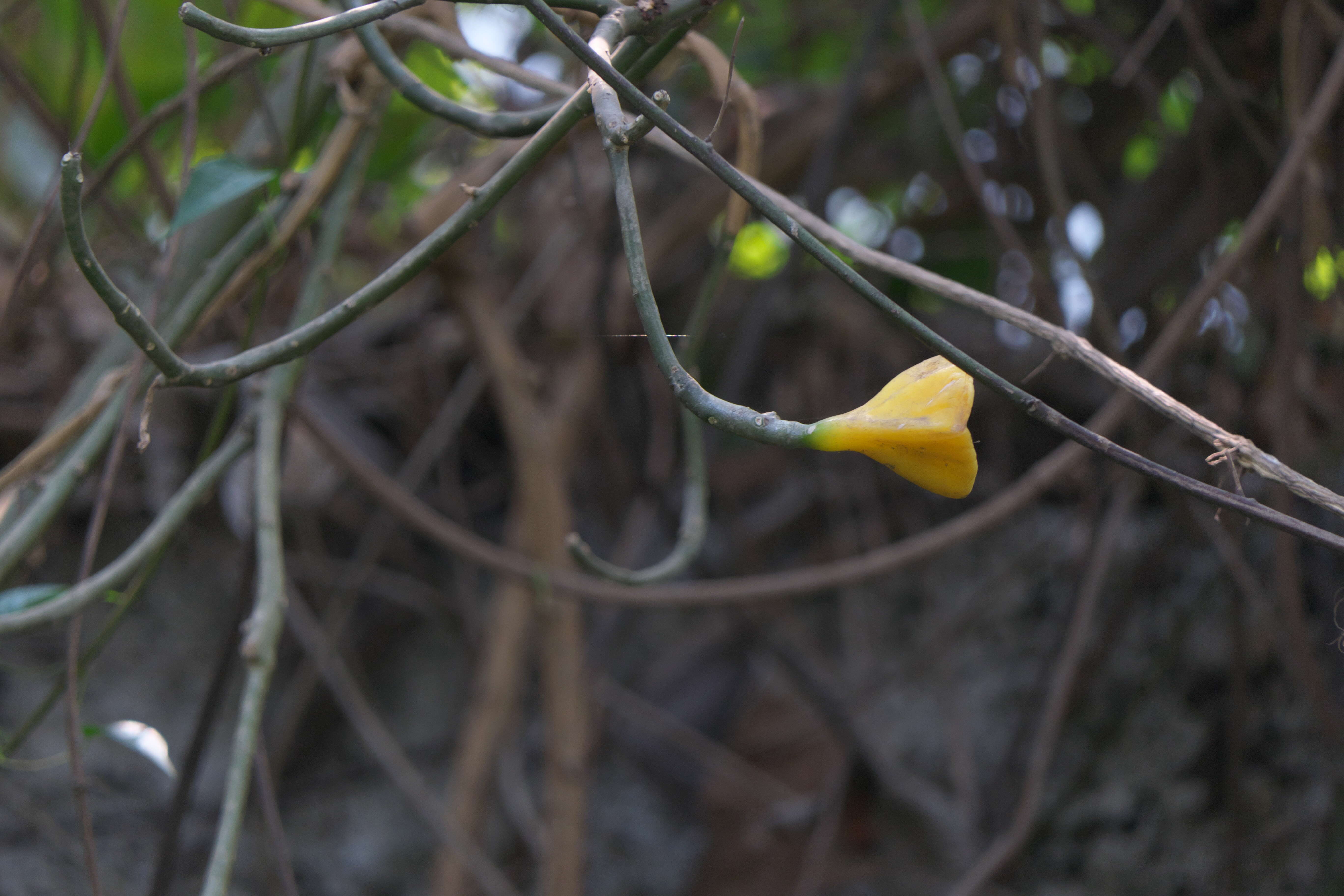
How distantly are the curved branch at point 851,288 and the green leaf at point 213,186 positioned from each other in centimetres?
30

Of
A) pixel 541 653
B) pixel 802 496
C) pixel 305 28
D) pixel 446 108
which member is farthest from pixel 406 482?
pixel 305 28

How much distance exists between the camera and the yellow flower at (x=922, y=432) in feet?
0.76

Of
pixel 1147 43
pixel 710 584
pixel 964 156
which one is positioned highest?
pixel 1147 43

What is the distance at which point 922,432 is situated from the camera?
23cm

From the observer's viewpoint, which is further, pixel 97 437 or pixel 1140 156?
pixel 1140 156

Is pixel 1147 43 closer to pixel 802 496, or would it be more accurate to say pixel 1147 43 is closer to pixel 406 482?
pixel 802 496

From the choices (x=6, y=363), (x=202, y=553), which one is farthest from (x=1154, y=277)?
(x=6, y=363)

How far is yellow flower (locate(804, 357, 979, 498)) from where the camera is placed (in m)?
0.23

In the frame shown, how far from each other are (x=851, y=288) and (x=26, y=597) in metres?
0.47

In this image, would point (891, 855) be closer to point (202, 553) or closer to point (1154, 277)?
point (1154, 277)

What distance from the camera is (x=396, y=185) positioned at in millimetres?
1256

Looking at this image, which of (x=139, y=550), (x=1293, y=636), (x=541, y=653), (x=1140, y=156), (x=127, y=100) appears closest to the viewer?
(x=139, y=550)

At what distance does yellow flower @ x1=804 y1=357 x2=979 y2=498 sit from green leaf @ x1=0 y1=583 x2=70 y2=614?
0.46m

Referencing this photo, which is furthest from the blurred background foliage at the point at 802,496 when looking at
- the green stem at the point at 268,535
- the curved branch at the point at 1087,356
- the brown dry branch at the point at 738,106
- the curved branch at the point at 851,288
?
the curved branch at the point at 851,288
